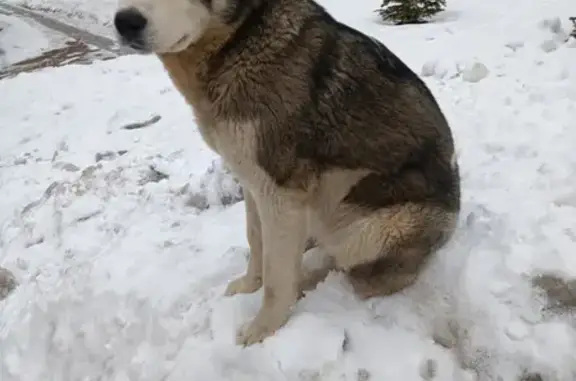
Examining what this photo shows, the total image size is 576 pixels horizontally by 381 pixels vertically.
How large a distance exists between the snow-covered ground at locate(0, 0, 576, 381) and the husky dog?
217 millimetres

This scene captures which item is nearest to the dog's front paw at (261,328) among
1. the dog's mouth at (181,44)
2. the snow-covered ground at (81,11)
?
the dog's mouth at (181,44)

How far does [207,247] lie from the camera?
3752 mm

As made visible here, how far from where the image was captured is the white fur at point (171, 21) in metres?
2.28

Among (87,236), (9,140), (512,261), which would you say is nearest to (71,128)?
(9,140)

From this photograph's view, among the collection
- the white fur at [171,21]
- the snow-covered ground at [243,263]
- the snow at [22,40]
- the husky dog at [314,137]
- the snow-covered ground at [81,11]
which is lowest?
the snow-covered ground at [81,11]

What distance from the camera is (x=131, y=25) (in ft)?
7.50

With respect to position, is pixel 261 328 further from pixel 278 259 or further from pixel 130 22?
pixel 130 22

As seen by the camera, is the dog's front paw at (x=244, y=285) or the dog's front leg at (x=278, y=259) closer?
the dog's front leg at (x=278, y=259)

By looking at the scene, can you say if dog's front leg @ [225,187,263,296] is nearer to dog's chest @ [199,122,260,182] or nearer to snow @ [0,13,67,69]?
dog's chest @ [199,122,260,182]

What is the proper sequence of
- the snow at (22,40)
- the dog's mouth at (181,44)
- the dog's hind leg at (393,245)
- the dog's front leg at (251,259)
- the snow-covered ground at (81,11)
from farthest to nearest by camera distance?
the snow-covered ground at (81,11), the snow at (22,40), the dog's front leg at (251,259), the dog's hind leg at (393,245), the dog's mouth at (181,44)

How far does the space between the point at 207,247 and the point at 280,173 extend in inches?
47.2

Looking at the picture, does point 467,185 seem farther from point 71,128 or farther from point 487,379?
point 71,128

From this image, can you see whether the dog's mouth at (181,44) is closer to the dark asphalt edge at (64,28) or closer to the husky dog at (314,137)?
the husky dog at (314,137)

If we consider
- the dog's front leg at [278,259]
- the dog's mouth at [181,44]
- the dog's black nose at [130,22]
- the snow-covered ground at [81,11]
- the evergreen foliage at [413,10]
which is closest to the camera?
the dog's black nose at [130,22]
